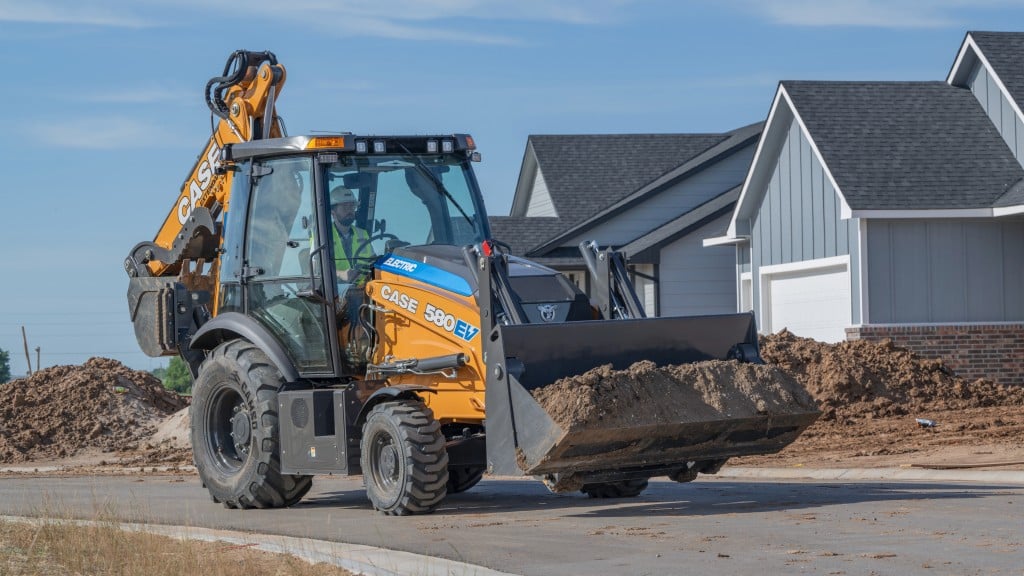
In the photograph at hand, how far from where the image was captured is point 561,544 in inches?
421

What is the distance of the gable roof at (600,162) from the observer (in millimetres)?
43122

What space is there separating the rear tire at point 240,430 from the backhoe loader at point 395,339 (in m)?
0.02

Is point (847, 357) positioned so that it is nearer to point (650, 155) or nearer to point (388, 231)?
point (388, 231)

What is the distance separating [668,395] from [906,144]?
16.5 meters

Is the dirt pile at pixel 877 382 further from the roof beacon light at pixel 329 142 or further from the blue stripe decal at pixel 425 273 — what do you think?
the roof beacon light at pixel 329 142

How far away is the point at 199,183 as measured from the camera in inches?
649

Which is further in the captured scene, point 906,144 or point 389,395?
point 906,144

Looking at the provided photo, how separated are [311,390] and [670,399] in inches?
130

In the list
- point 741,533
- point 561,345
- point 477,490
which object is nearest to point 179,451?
point 477,490

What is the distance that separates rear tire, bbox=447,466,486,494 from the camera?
15359mm

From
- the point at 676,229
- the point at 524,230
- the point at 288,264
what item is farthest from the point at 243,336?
the point at 524,230

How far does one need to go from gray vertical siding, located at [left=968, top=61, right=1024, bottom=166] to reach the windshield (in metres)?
15.5

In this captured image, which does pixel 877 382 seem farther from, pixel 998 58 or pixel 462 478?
pixel 462 478

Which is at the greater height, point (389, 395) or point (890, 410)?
point (389, 395)
